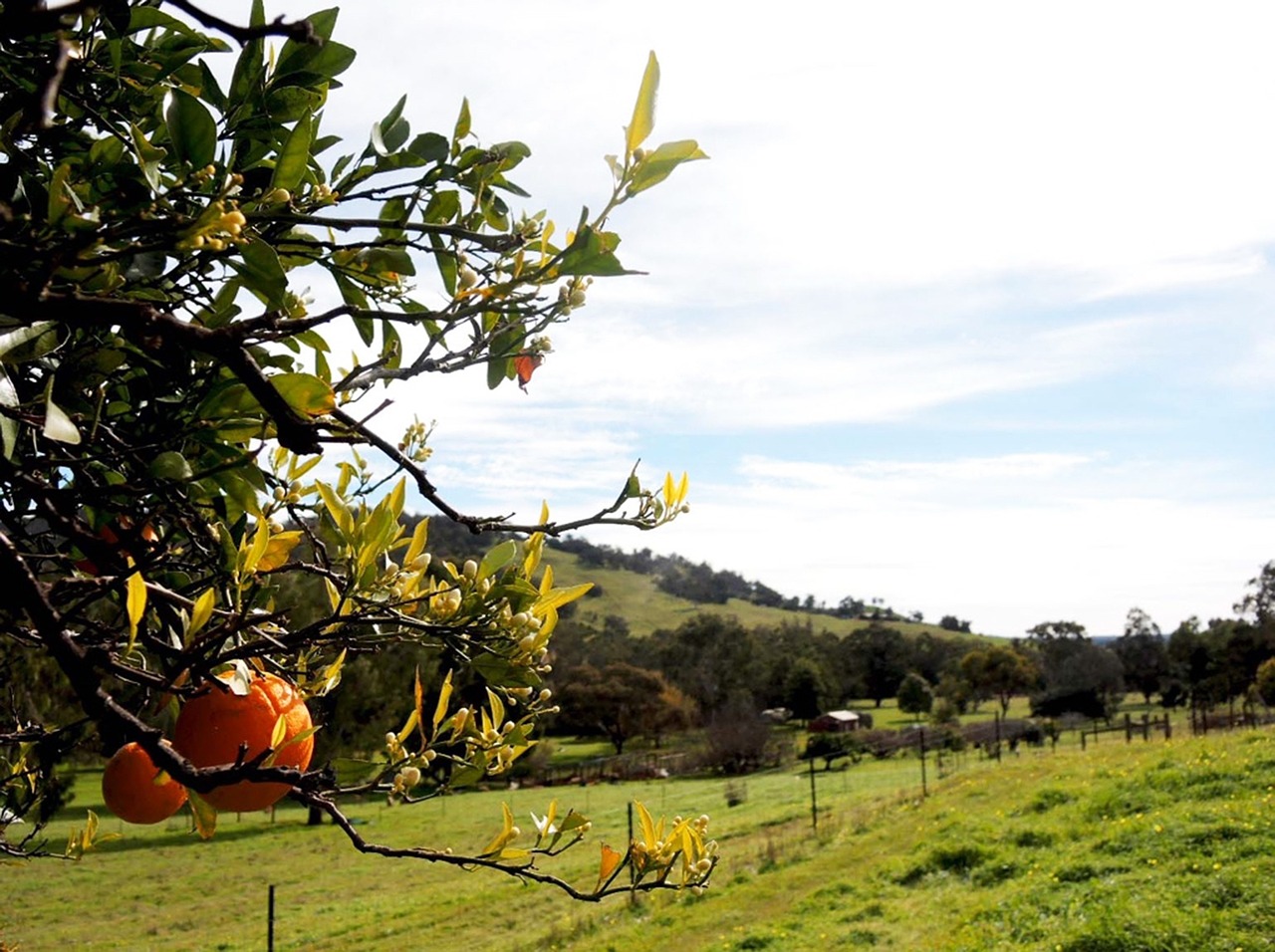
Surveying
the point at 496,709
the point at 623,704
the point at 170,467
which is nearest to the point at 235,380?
the point at 170,467

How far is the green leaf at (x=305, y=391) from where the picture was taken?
4.07 ft

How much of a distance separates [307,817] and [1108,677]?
45419 mm

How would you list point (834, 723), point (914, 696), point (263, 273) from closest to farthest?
point (263, 273)
point (834, 723)
point (914, 696)

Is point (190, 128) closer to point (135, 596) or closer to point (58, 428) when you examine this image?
point (58, 428)

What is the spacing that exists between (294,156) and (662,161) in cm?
48

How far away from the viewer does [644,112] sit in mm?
1180

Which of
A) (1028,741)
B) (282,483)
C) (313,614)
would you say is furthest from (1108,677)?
(282,483)

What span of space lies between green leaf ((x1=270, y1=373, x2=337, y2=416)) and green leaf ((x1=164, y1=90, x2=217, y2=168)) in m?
0.31

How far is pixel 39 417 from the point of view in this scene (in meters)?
1.23

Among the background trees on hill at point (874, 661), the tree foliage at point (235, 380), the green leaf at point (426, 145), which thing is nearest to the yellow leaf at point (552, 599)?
the tree foliage at point (235, 380)

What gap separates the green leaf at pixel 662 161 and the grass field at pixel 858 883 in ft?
30.6

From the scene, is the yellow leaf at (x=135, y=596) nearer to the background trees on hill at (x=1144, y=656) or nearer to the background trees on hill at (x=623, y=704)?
the background trees on hill at (x=623, y=704)

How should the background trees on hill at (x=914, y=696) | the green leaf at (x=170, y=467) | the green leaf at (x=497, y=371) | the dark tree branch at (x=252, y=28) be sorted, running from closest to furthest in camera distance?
1. the dark tree branch at (x=252, y=28)
2. the green leaf at (x=170, y=467)
3. the green leaf at (x=497, y=371)
4. the background trees on hill at (x=914, y=696)

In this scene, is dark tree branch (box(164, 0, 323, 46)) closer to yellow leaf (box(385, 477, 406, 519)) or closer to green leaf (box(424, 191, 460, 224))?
yellow leaf (box(385, 477, 406, 519))
